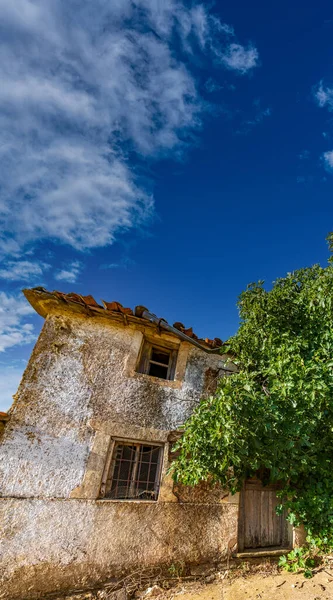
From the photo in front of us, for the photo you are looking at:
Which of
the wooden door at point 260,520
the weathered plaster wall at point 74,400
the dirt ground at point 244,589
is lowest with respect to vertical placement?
the dirt ground at point 244,589

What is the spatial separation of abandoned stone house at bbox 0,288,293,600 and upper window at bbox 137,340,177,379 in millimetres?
28

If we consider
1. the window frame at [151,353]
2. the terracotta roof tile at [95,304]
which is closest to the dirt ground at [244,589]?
the window frame at [151,353]

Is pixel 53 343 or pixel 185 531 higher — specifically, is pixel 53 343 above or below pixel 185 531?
above

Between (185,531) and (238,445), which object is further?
(185,531)

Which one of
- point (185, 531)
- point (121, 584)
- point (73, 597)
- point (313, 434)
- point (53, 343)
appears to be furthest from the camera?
point (53, 343)

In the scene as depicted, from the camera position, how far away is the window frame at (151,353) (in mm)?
6625

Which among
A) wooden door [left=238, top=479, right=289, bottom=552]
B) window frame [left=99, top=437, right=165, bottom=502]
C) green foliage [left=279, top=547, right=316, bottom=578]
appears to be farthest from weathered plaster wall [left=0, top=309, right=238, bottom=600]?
green foliage [left=279, top=547, right=316, bottom=578]

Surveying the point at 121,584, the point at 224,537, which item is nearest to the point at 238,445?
the point at 224,537

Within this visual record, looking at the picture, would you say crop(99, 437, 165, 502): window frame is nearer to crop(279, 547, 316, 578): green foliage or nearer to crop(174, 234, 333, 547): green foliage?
crop(174, 234, 333, 547): green foliage

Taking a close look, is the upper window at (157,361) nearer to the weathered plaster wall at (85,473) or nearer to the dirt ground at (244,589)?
the weathered plaster wall at (85,473)

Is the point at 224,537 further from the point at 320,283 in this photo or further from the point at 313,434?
the point at 320,283

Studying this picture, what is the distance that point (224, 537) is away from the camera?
564 cm

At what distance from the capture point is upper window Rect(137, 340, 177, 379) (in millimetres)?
6691

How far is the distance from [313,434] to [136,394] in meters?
3.40
